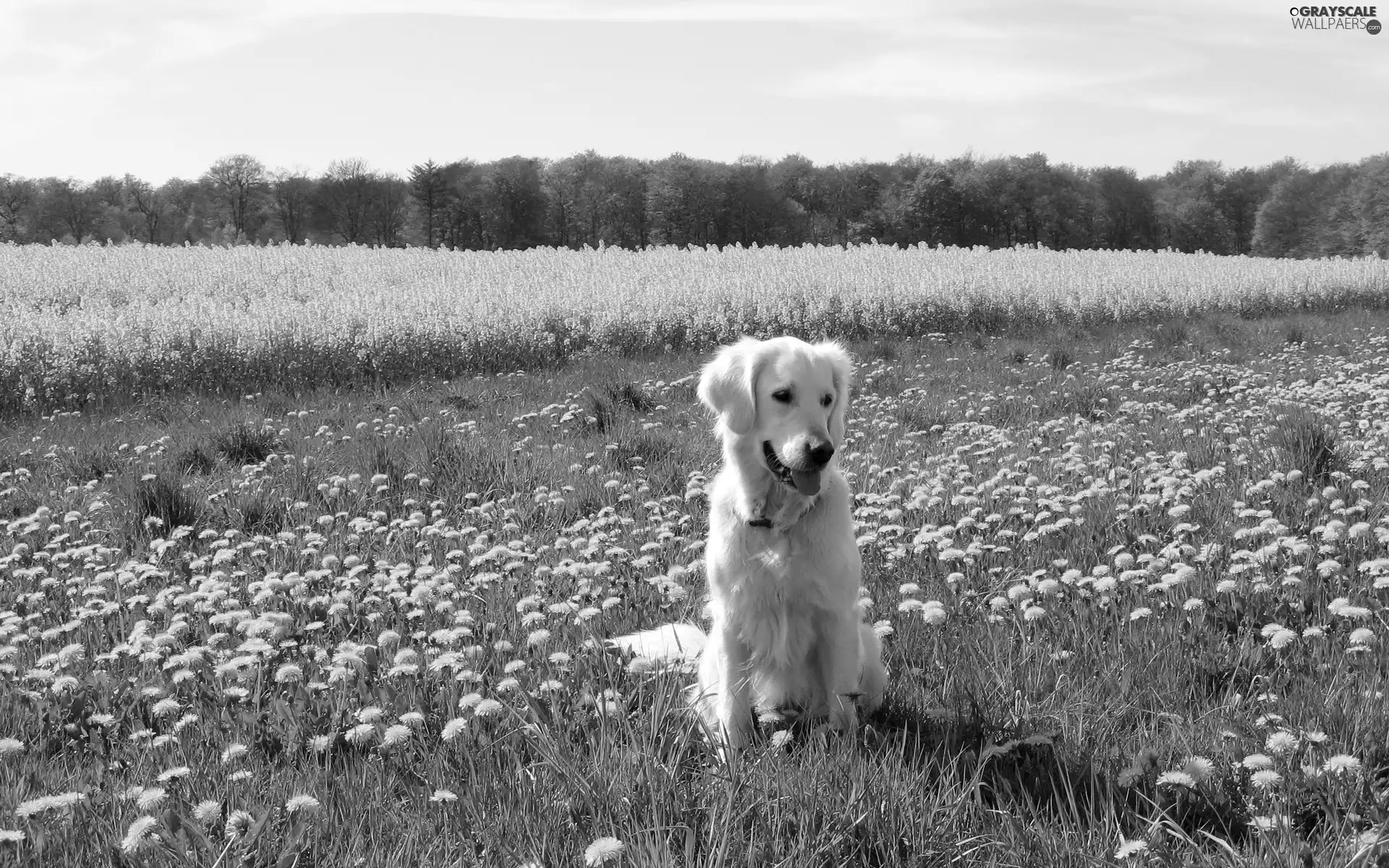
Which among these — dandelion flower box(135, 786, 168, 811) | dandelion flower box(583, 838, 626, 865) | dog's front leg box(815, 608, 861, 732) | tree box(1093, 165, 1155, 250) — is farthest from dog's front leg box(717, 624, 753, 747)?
tree box(1093, 165, 1155, 250)

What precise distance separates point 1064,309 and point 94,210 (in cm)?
7646

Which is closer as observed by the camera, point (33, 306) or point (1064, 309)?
point (33, 306)

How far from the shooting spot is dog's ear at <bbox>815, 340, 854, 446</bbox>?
4.03 meters

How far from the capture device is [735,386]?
3943mm

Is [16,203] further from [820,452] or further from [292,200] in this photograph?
[820,452]

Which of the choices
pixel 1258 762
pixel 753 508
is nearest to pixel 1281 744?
pixel 1258 762

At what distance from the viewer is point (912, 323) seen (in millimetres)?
18781

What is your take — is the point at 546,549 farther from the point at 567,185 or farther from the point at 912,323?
the point at 567,185

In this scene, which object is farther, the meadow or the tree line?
the tree line

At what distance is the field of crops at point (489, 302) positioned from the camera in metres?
13.5

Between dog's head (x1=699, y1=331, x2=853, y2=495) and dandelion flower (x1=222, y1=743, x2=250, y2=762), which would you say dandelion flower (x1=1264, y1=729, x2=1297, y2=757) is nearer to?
dog's head (x1=699, y1=331, x2=853, y2=495)

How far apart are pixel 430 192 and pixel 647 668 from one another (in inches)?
2747

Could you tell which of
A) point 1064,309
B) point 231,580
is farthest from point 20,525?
point 1064,309

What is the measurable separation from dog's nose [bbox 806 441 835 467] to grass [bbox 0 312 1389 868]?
35.4 inches
